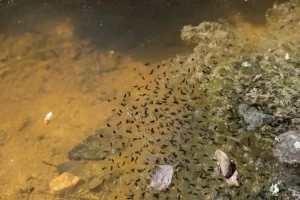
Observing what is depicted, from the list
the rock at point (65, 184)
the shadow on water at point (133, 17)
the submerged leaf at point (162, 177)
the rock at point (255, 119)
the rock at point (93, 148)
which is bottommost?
the rock at point (65, 184)

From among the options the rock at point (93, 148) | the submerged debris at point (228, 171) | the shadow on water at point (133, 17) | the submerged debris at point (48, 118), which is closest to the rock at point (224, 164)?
the submerged debris at point (228, 171)

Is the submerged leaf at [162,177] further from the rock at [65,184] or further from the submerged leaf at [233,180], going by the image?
the rock at [65,184]

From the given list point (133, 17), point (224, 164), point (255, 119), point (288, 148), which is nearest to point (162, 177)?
point (224, 164)

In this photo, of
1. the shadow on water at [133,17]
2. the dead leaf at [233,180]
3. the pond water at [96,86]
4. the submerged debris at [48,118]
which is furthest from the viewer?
the shadow on water at [133,17]

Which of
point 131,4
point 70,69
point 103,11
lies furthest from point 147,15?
point 70,69

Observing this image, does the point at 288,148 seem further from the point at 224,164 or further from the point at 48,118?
the point at 48,118

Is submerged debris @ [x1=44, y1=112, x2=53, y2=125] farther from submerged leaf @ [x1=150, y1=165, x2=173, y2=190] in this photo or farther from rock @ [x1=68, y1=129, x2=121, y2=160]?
submerged leaf @ [x1=150, y1=165, x2=173, y2=190]
